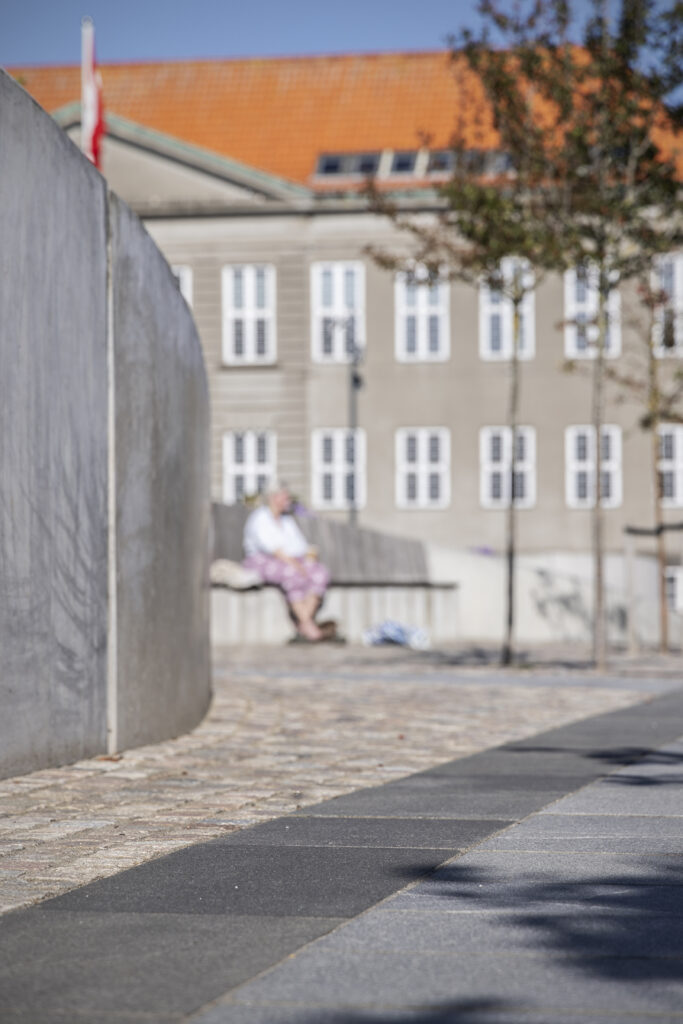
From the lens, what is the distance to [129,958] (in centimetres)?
394

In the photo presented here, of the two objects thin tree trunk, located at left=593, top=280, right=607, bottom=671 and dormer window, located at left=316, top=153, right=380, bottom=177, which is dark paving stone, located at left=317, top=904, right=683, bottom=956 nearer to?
thin tree trunk, located at left=593, top=280, right=607, bottom=671

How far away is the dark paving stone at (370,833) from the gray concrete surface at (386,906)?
0.01m

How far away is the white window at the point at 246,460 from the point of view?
127ft

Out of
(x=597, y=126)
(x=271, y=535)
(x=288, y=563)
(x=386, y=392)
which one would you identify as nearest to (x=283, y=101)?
(x=386, y=392)

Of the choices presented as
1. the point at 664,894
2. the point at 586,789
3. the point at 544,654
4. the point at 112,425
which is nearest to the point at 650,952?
the point at 664,894

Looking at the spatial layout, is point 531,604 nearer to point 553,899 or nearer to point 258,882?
point 258,882

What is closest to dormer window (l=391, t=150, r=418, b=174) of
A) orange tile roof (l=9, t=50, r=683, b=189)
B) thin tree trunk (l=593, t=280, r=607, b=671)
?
orange tile roof (l=9, t=50, r=683, b=189)

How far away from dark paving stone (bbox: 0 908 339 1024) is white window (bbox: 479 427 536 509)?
111ft

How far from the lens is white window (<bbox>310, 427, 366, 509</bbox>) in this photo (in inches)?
1517

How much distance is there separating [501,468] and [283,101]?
10676 millimetres

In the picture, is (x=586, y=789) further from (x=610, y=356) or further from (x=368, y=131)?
(x=368, y=131)

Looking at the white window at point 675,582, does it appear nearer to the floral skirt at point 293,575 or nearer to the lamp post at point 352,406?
the lamp post at point 352,406

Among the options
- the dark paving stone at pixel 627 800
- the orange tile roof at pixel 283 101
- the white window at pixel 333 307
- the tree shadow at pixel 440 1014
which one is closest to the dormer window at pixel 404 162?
the orange tile roof at pixel 283 101

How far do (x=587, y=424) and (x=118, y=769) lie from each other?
30827 millimetres
